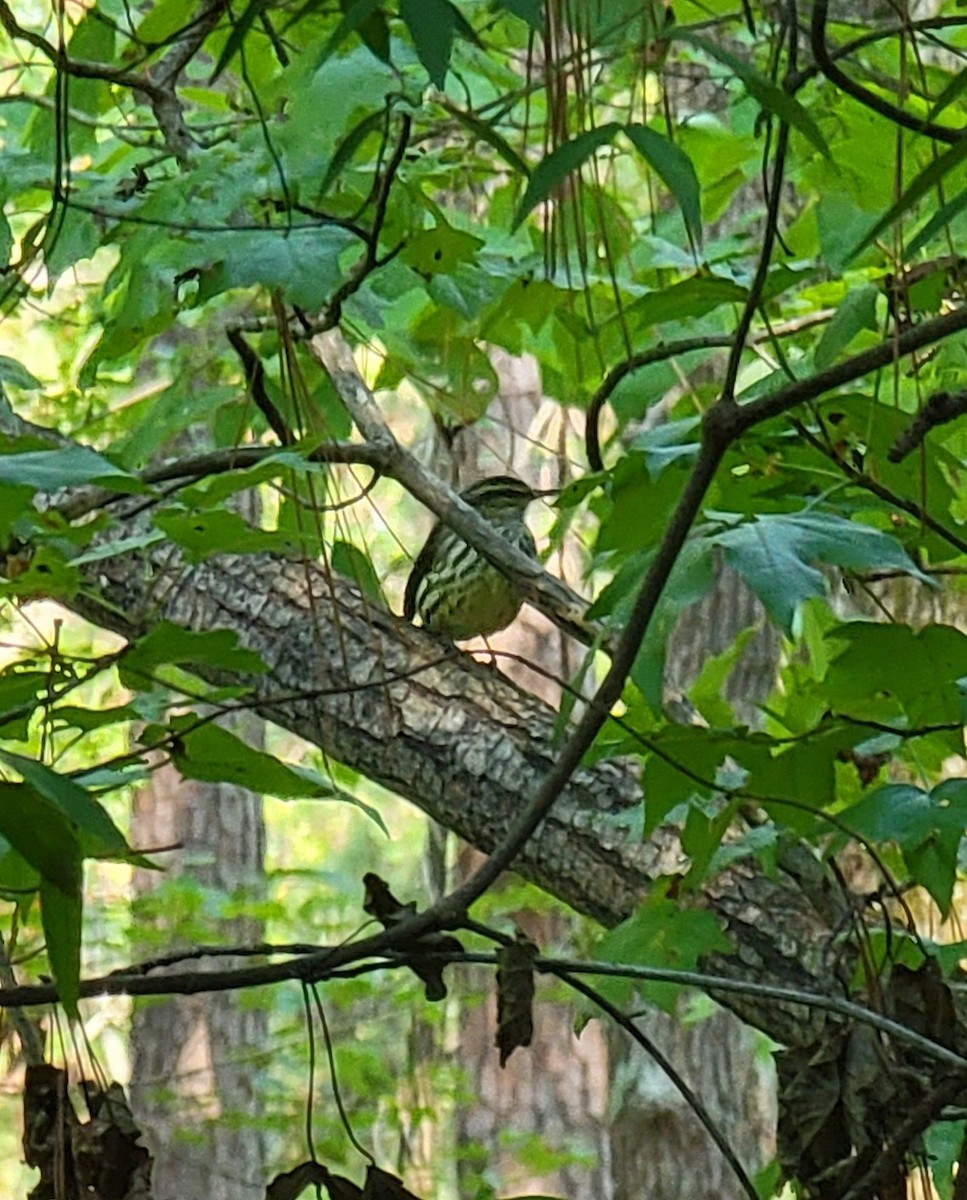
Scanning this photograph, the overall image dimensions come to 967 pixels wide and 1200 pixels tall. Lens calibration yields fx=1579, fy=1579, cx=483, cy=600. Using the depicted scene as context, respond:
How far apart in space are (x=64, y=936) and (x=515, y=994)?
1.10ft

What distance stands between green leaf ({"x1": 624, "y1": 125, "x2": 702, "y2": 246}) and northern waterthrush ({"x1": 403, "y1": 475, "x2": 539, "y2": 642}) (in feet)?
5.97

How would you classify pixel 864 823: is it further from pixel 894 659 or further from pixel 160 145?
pixel 160 145

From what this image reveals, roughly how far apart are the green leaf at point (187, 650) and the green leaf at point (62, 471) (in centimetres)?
23

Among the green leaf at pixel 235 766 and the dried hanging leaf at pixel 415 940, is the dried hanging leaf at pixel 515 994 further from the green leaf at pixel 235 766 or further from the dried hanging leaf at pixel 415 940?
the green leaf at pixel 235 766

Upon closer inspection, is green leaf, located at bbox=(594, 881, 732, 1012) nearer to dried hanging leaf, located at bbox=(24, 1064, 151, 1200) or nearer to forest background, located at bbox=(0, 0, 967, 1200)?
forest background, located at bbox=(0, 0, 967, 1200)

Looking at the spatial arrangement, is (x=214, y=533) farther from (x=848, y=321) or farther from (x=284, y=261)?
(x=848, y=321)

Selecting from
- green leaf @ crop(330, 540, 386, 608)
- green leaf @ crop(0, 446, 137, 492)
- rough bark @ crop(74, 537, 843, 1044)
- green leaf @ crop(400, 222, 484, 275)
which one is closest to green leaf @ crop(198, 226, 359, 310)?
green leaf @ crop(400, 222, 484, 275)

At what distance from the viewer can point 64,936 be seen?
2.67 feet

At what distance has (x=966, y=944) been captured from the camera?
4.31 feet

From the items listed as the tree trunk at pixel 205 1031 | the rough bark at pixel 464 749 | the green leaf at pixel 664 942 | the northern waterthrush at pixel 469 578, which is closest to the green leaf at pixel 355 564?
the rough bark at pixel 464 749

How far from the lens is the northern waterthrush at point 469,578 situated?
2725mm

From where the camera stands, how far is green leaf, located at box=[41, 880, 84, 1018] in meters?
0.79

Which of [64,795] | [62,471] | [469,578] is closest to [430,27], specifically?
[62,471]

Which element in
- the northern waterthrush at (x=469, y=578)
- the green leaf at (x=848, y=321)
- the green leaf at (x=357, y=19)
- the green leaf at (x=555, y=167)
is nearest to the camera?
the green leaf at (x=357, y=19)
